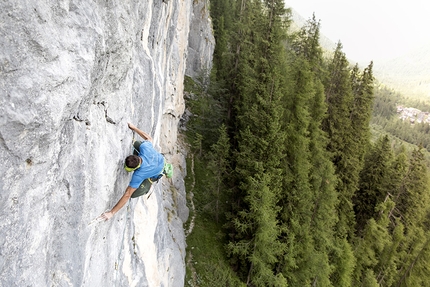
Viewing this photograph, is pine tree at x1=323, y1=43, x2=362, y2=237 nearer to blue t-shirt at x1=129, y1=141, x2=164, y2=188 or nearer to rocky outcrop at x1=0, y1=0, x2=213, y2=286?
blue t-shirt at x1=129, y1=141, x2=164, y2=188

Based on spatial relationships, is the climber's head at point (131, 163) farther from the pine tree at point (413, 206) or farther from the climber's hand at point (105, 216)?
the pine tree at point (413, 206)

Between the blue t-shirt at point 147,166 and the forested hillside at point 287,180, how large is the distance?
10.3 metres

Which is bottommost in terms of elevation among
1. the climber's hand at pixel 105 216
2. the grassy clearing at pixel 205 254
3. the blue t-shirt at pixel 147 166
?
the grassy clearing at pixel 205 254

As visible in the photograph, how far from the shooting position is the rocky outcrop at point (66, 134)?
11.3 feet

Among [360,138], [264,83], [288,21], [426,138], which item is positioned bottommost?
[426,138]

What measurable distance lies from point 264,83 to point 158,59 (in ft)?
31.9

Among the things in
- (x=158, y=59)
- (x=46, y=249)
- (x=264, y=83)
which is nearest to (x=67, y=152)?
(x=46, y=249)

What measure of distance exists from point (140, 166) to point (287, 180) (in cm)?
1345

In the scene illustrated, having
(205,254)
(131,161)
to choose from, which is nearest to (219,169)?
(205,254)

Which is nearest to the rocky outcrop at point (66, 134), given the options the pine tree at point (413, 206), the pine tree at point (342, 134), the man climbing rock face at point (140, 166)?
the man climbing rock face at point (140, 166)

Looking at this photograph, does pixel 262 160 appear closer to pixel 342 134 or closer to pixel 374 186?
pixel 342 134

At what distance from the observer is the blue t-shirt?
21.7 ft

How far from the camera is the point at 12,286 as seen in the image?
365 cm

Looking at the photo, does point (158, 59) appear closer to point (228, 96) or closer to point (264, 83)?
point (264, 83)
